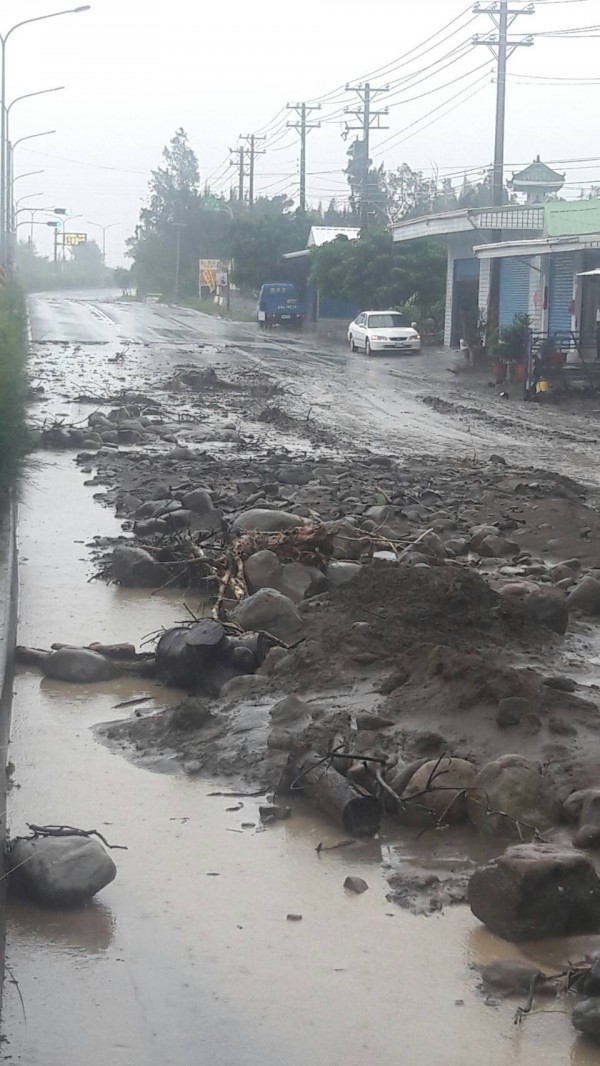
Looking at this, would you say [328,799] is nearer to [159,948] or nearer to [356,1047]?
[159,948]

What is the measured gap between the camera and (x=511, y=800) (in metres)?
5.12

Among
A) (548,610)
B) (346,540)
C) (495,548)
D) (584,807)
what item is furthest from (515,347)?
(584,807)

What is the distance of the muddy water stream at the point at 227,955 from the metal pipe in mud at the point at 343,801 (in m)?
0.09

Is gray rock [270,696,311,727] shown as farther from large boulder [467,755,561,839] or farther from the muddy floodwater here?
large boulder [467,755,561,839]

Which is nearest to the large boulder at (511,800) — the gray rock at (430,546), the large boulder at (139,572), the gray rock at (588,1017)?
the gray rock at (588,1017)

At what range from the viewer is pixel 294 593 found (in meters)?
8.45

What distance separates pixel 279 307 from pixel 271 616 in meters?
49.8

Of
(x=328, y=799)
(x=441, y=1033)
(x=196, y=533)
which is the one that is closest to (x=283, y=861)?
(x=328, y=799)

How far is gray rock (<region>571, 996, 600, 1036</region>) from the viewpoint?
364 centimetres

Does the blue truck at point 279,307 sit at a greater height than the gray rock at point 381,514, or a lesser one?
greater

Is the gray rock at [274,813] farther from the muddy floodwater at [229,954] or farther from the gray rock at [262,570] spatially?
the gray rock at [262,570]

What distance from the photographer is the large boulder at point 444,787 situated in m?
5.17

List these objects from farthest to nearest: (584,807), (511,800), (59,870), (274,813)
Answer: (274,813) < (511,800) < (584,807) < (59,870)

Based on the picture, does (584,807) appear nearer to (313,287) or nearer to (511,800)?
(511,800)
